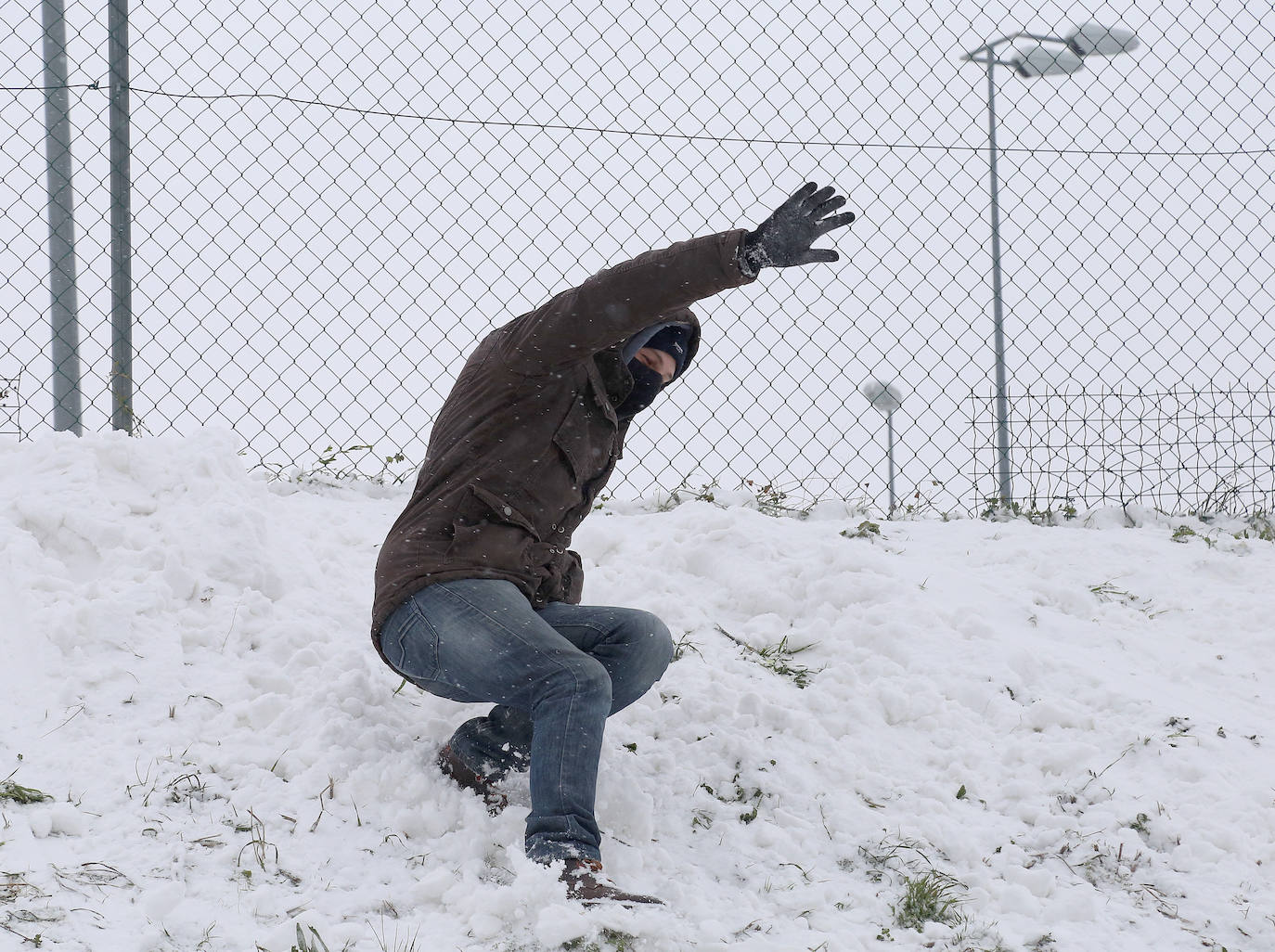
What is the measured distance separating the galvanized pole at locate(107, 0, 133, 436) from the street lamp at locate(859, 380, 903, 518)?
8.97ft

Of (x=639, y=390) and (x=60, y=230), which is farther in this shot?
(x=60, y=230)

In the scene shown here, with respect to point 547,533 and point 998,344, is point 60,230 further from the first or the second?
point 998,344

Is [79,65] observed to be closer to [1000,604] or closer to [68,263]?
[68,263]

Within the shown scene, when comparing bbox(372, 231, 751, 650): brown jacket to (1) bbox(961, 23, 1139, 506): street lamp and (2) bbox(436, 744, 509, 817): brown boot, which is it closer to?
(2) bbox(436, 744, 509, 817): brown boot

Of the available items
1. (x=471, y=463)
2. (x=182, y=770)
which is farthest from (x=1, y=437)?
(x=471, y=463)

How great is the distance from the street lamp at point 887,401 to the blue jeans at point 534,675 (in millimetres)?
2087

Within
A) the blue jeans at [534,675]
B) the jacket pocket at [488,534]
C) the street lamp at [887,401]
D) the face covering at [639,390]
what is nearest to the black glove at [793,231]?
the face covering at [639,390]

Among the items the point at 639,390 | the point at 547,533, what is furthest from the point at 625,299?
the point at 547,533

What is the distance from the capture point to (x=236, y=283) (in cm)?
367

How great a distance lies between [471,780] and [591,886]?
1.65ft

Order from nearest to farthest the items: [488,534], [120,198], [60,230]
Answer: [488,534] → [60,230] → [120,198]

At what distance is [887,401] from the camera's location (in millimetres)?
4406

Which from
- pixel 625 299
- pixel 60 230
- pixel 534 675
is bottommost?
pixel 534 675

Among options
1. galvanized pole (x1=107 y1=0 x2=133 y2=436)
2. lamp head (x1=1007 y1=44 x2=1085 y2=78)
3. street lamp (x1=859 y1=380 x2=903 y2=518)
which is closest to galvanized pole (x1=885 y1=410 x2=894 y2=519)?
street lamp (x1=859 y1=380 x2=903 y2=518)
